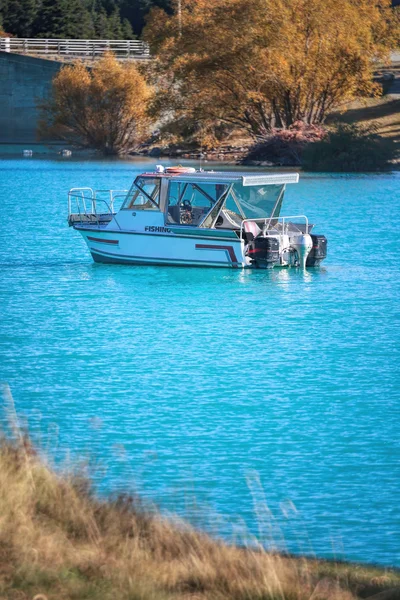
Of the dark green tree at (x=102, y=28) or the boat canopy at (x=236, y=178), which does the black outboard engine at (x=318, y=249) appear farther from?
the dark green tree at (x=102, y=28)

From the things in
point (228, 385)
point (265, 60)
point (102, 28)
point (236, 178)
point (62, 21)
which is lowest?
point (228, 385)

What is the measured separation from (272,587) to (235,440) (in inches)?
248

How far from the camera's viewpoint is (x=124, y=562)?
7.63 meters

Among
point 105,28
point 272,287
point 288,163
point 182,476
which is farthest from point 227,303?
point 105,28

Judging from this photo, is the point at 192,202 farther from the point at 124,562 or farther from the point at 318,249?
A: the point at 124,562

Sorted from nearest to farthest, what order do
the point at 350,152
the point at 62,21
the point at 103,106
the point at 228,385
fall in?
the point at 228,385
the point at 350,152
the point at 103,106
the point at 62,21

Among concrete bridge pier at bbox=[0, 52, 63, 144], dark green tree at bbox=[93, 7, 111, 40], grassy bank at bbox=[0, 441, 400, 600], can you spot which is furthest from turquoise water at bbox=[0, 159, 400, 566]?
dark green tree at bbox=[93, 7, 111, 40]

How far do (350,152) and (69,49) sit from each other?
39.7 meters

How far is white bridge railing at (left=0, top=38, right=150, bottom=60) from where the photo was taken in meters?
93.8

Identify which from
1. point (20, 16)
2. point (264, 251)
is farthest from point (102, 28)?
point (264, 251)

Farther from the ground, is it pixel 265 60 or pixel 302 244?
Answer: pixel 265 60

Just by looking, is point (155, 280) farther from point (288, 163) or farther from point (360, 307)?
point (288, 163)

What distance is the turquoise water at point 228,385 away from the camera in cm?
1117

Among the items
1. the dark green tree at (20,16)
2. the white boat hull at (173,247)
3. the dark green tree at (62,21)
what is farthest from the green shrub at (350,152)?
the dark green tree at (20,16)
